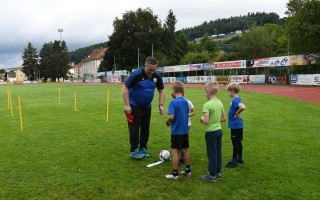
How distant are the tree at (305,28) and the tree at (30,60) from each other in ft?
378

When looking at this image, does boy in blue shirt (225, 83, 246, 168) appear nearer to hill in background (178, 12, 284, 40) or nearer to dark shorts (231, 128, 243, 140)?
dark shorts (231, 128, 243, 140)

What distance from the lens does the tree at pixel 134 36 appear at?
89969 mm

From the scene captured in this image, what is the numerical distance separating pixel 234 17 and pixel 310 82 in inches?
6424

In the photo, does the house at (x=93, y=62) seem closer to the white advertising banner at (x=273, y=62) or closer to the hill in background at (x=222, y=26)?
the hill in background at (x=222, y=26)

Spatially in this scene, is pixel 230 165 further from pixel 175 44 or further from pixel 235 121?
pixel 175 44

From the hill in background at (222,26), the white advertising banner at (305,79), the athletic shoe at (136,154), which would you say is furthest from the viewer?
the hill in background at (222,26)

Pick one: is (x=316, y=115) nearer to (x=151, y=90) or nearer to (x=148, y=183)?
(x=151, y=90)

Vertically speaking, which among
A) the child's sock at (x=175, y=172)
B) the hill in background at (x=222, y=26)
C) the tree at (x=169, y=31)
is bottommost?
the child's sock at (x=175, y=172)

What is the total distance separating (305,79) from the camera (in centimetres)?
3672

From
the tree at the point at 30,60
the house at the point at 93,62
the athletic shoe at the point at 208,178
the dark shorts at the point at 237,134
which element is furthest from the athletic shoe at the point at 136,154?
the house at the point at 93,62

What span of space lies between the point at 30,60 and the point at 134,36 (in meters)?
63.8

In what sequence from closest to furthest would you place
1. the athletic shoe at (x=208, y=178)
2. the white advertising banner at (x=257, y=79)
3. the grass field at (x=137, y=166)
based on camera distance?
1. the grass field at (x=137, y=166)
2. the athletic shoe at (x=208, y=178)
3. the white advertising banner at (x=257, y=79)

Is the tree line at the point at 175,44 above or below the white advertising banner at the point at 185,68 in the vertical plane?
above

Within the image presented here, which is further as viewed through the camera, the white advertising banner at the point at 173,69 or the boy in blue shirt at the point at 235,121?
the white advertising banner at the point at 173,69
